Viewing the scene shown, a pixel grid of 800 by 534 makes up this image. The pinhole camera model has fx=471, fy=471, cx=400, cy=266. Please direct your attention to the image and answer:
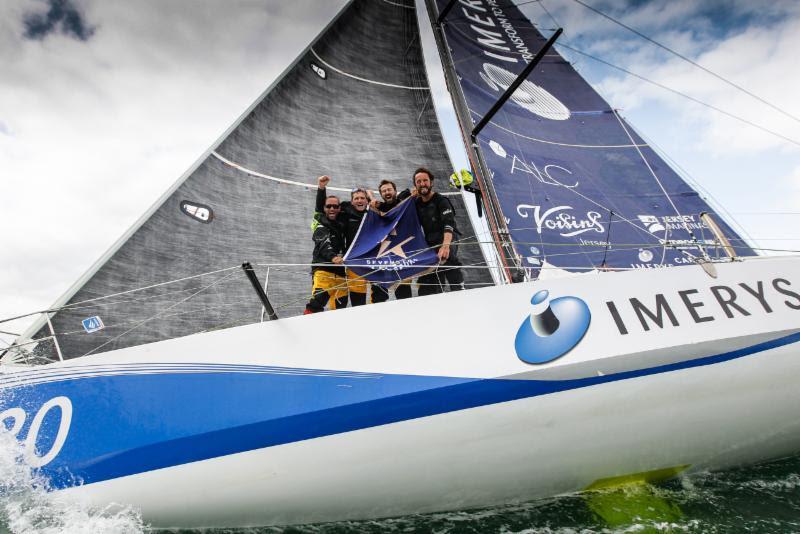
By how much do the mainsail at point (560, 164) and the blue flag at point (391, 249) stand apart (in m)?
1.24

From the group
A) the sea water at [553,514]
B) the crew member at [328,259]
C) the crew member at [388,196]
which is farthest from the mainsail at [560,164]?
the sea water at [553,514]

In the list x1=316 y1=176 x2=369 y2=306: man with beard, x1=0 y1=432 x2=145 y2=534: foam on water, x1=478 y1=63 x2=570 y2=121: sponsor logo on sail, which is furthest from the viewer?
x1=478 y1=63 x2=570 y2=121: sponsor logo on sail

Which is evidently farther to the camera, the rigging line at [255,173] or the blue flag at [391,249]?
the rigging line at [255,173]

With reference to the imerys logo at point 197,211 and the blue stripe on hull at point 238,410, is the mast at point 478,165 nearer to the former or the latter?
the blue stripe on hull at point 238,410

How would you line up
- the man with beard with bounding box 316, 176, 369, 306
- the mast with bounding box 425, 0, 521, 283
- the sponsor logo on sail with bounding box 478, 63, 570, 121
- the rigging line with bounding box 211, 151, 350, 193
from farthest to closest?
the sponsor logo on sail with bounding box 478, 63, 570, 121, the rigging line with bounding box 211, 151, 350, 193, the man with beard with bounding box 316, 176, 369, 306, the mast with bounding box 425, 0, 521, 283

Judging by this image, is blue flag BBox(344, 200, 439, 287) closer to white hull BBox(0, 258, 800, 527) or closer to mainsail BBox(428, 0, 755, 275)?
white hull BBox(0, 258, 800, 527)

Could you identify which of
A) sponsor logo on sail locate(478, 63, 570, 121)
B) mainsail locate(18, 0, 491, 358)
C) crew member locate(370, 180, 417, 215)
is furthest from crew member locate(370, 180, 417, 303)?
sponsor logo on sail locate(478, 63, 570, 121)

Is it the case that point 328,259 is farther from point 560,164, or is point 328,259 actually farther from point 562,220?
point 560,164

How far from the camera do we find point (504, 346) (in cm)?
205

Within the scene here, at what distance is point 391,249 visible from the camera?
2742 mm

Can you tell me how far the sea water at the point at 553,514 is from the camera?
77.5 inches

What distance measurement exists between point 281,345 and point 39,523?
1.21 meters

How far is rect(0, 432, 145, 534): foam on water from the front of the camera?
6.39 feet

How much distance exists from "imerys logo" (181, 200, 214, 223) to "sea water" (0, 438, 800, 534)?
5.83ft
